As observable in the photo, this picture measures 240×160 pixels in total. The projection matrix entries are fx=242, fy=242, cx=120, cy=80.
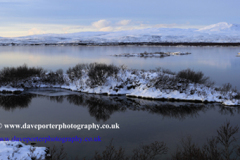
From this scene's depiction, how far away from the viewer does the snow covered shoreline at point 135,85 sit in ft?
62.9

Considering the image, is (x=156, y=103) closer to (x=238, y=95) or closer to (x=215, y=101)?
(x=215, y=101)

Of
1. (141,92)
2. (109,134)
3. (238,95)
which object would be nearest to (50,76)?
(141,92)

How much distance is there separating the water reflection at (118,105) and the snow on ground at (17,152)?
5999mm

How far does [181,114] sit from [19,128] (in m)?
9.96

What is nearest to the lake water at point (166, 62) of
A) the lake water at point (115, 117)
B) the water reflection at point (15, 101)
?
the lake water at point (115, 117)

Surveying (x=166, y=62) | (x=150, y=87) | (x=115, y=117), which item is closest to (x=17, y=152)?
(x=115, y=117)

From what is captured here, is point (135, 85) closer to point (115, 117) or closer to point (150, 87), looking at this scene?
point (150, 87)

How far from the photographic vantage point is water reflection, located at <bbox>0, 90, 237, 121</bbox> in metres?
16.2

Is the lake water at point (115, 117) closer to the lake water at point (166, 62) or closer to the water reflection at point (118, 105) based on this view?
the water reflection at point (118, 105)

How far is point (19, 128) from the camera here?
13.2 metres

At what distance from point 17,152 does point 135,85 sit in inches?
555

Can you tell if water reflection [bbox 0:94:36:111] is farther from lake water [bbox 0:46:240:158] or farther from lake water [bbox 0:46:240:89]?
lake water [bbox 0:46:240:89]

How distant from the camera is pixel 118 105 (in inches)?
717

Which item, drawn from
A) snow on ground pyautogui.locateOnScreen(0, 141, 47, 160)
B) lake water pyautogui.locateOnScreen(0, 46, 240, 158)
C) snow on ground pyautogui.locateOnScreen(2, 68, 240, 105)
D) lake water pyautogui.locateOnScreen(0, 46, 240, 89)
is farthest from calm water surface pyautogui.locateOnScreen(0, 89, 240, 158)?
lake water pyautogui.locateOnScreen(0, 46, 240, 89)
